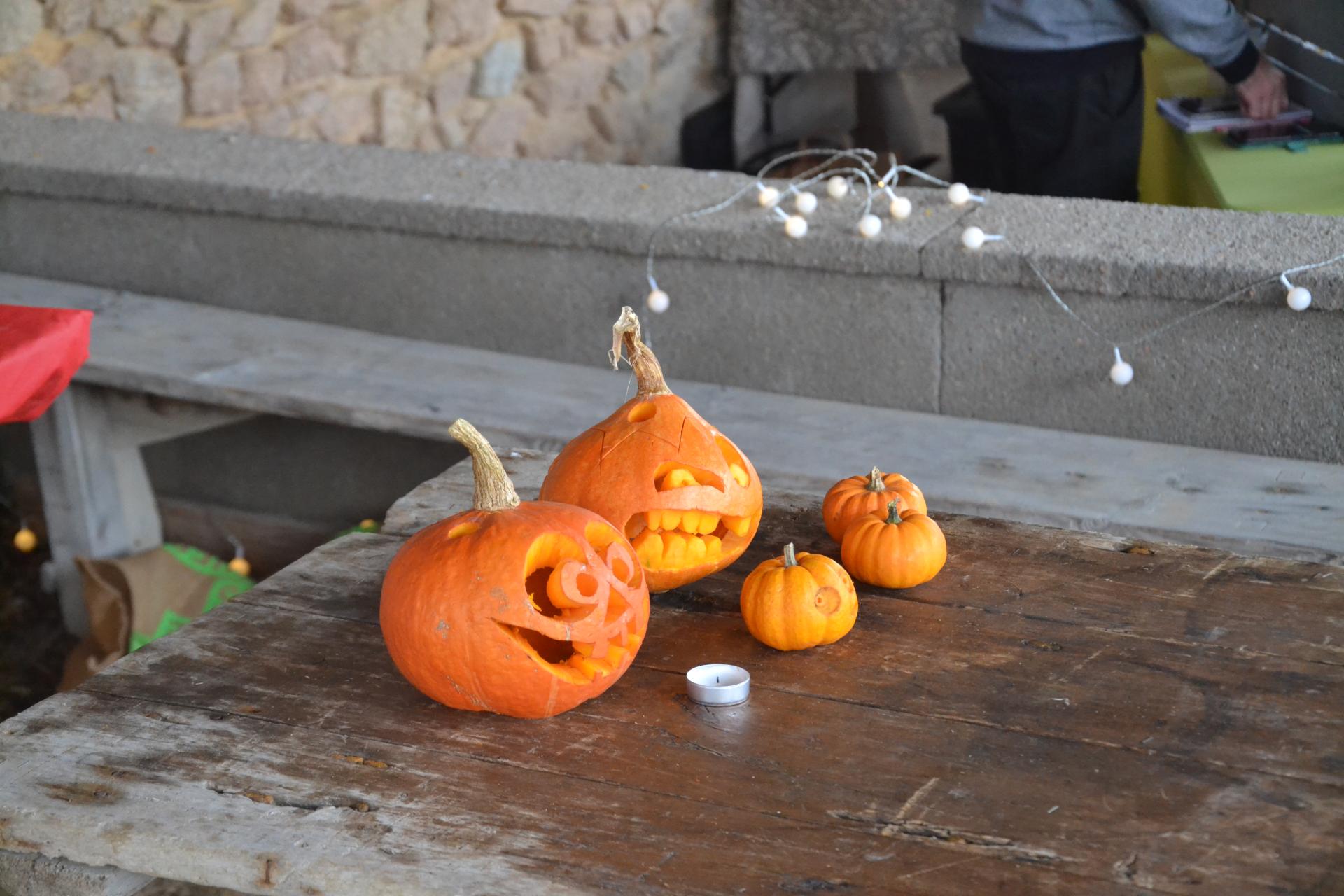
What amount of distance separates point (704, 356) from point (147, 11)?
2.17 m

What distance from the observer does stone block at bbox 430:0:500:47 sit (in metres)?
4.86

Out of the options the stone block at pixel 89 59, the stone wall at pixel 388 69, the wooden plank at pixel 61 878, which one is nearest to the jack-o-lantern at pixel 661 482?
the wooden plank at pixel 61 878

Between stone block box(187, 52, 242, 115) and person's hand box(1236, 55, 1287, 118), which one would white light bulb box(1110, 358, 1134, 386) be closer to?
person's hand box(1236, 55, 1287, 118)

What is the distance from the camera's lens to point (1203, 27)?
10.3 ft

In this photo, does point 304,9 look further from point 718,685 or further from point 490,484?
point 718,685

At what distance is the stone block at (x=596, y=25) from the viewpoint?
18.0 feet

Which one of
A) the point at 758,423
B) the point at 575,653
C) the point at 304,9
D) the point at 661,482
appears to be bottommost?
the point at 758,423

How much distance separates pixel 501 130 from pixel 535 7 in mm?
486

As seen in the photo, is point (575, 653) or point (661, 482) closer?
point (575, 653)

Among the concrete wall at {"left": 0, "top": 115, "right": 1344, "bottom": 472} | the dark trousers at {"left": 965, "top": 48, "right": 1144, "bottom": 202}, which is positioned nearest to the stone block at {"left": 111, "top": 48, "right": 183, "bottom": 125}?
the concrete wall at {"left": 0, "top": 115, "right": 1344, "bottom": 472}

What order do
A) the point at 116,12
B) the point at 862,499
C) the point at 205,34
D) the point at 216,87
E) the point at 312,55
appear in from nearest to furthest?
the point at 862,499 → the point at 116,12 → the point at 205,34 → the point at 216,87 → the point at 312,55

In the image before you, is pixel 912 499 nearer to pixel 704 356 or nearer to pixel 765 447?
pixel 765 447

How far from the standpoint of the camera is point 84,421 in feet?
10.4

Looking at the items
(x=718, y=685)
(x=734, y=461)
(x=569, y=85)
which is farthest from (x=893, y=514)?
(x=569, y=85)
